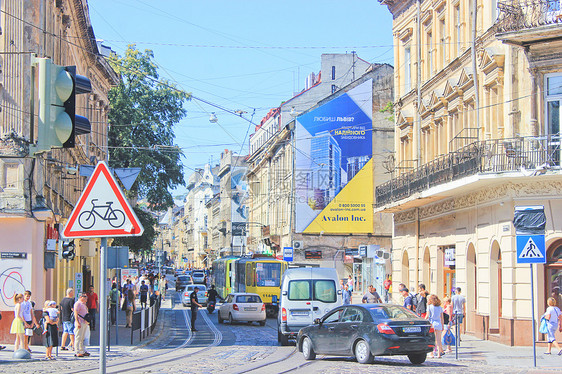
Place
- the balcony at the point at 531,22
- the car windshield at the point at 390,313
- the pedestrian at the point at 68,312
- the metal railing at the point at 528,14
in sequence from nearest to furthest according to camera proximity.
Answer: the car windshield at the point at 390,313
the balcony at the point at 531,22
the metal railing at the point at 528,14
the pedestrian at the point at 68,312

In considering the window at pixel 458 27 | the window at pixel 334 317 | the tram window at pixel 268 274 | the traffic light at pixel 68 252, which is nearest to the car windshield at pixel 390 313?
the window at pixel 334 317

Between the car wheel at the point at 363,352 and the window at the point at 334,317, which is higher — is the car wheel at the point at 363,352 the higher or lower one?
the lower one

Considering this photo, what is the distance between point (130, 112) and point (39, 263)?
27.2m

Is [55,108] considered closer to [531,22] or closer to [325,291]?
[531,22]

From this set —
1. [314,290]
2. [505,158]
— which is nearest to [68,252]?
[314,290]

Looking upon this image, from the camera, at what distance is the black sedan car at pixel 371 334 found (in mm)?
17516

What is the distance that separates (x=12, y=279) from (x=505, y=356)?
45.0 ft

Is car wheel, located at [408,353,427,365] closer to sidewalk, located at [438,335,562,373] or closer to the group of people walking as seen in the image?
Result: sidewalk, located at [438,335,562,373]

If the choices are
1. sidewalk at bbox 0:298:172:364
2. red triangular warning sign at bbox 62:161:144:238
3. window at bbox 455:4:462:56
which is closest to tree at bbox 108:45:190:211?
sidewalk at bbox 0:298:172:364

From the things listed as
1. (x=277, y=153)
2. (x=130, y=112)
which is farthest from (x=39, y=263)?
(x=277, y=153)

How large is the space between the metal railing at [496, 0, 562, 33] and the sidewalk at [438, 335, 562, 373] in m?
8.44

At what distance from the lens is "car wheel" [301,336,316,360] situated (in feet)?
64.6

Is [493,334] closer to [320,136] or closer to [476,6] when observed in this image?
[476,6]

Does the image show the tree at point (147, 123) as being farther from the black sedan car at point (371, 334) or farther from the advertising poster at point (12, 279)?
the black sedan car at point (371, 334)
